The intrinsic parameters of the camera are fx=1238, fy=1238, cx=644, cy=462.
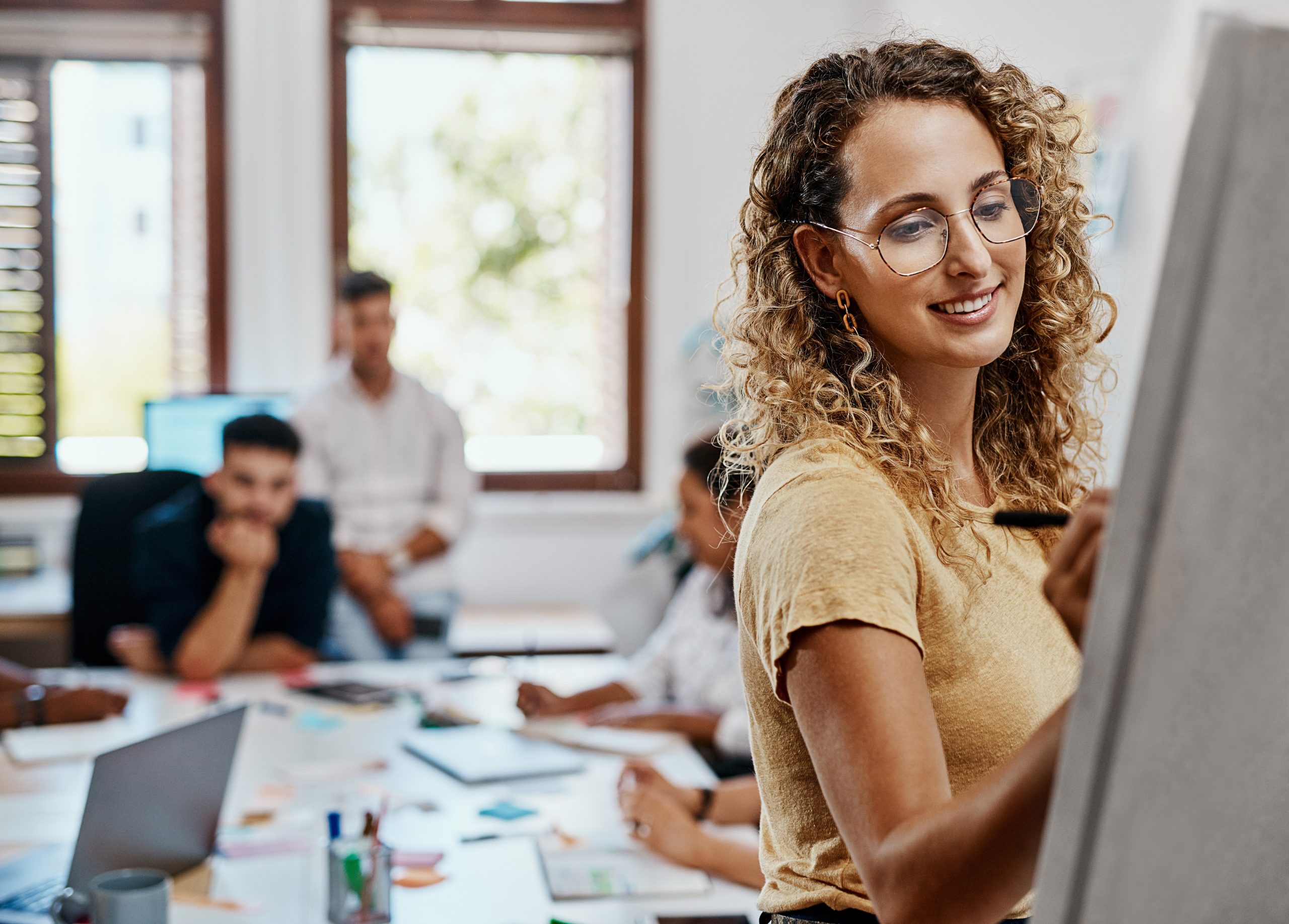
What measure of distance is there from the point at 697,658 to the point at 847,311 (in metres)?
1.79

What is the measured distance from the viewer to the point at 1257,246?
0.42 meters

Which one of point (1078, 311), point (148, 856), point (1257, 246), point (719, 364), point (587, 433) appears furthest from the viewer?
point (587, 433)

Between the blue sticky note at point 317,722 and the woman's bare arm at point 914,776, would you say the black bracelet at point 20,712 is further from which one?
the woman's bare arm at point 914,776

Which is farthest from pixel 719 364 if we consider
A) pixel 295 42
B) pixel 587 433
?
pixel 295 42

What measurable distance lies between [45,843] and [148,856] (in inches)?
12.5

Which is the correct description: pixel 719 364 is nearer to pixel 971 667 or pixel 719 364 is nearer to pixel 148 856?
pixel 148 856

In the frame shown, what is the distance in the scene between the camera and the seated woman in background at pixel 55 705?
2412 mm

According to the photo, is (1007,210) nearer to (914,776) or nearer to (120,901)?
(914,776)

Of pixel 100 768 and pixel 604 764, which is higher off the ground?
pixel 100 768

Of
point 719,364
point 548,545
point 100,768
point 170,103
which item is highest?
point 170,103

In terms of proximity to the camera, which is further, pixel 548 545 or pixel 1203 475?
pixel 548 545

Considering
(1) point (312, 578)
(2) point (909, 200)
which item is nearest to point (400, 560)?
(1) point (312, 578)

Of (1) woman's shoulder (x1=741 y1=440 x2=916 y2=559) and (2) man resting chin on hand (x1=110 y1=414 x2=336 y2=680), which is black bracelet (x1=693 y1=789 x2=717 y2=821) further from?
(2) man resting chin on hand (x1=110 y1=414 x2=336 y2=680)

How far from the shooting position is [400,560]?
12.6 ft
